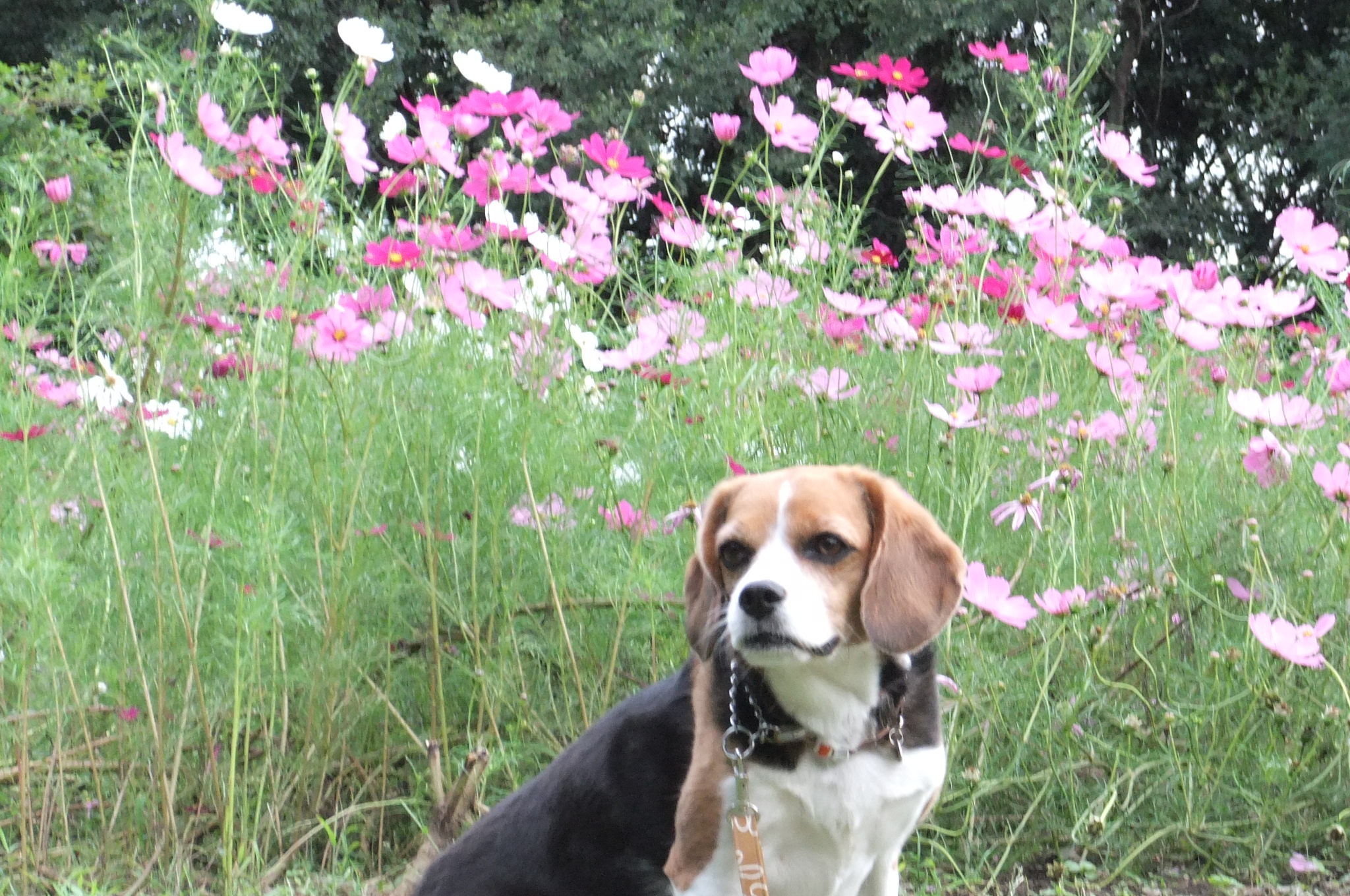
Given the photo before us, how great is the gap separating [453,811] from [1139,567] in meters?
1.81

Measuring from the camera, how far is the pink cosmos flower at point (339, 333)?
9.29 feet

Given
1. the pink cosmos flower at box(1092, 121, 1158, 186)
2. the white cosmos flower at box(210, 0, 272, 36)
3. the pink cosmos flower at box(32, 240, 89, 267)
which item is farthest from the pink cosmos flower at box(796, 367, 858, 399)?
the pink cosmos flower at box(32, 240, 89, 267)

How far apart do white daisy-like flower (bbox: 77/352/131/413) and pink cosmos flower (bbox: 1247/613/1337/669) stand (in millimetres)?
2532

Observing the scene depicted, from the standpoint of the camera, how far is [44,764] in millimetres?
3082

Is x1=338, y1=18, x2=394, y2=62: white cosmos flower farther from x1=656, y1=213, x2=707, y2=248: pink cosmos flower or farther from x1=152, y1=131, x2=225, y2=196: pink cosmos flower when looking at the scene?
x1=656, y1=213, x2=707, y2=248: pink cosmos flower

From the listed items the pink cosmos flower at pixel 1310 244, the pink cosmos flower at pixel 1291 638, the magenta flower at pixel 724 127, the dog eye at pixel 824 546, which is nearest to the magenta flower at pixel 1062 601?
the pink cosmos flower at pixel 1291 638

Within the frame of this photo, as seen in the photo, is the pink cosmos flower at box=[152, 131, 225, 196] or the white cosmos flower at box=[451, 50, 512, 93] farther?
the white cosmos flower at box=[451, 50, 512, 93]

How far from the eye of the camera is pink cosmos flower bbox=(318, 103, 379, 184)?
2643 mm

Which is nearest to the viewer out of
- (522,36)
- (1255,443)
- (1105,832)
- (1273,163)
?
(1255,443)

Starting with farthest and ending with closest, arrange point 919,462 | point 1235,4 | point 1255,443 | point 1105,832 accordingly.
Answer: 1. point 1235,4
2. point 919,462
3. point 1105,832
4. point 1255,443

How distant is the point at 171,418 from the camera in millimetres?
3227

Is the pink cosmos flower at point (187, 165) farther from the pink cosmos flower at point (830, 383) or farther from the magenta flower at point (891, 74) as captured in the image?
the magenta flower at point (891, 74)

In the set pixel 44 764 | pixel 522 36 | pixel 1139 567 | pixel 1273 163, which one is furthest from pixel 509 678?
pixel 1273 163

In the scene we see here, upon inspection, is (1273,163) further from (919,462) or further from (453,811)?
(453,811)
